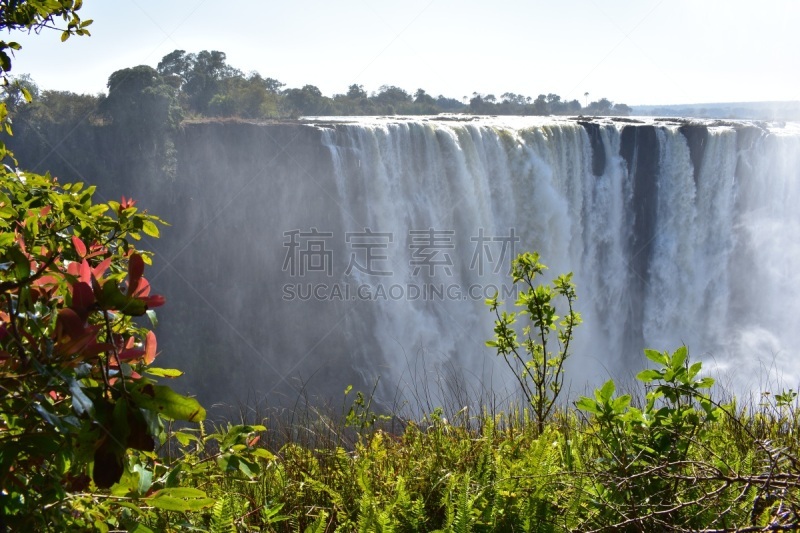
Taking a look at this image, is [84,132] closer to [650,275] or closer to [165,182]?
[165,182]

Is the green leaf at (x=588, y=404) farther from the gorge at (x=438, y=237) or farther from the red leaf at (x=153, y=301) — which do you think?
the gorge at (x=438, y=237)

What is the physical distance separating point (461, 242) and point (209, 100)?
23.8 meters

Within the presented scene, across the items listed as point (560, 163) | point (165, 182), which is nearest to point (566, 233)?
point (560, 163)

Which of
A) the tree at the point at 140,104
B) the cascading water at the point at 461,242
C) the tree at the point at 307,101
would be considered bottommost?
the cascading water at the point at 461,242

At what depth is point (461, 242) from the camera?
668 inches

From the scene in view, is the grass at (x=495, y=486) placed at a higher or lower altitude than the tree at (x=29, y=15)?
lower

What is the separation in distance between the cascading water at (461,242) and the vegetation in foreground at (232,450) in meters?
13.2

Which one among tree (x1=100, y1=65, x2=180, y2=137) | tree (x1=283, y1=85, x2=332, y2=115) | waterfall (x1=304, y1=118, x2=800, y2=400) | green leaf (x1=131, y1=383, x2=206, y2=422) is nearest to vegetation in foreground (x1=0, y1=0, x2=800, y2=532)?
green leaf (x1=131, y1=383, x2=206, y2=422)

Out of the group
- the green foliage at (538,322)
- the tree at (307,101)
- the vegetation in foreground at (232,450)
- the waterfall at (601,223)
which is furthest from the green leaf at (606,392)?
the tree at (307,101)

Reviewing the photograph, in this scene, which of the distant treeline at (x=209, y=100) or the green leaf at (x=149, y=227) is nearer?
the green leaf at (x=149, y=227)

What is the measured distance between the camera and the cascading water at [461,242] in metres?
16.6

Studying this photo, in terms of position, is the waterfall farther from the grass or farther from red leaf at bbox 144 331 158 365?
red leaf at bbox 144 331 158 365

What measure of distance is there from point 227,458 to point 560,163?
16.7 m

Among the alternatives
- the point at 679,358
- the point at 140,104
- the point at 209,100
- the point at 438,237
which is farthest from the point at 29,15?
the point at 209,100
